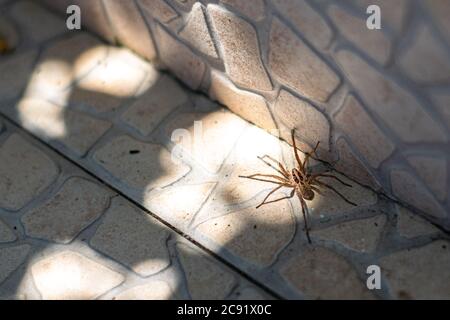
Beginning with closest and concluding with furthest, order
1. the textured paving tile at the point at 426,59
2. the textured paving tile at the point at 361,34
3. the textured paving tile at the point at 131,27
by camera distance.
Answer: the textured paving tile at the point at 426,59, the textured paving tile at the point at 361,34, the textured paving tile at the point at 131,27

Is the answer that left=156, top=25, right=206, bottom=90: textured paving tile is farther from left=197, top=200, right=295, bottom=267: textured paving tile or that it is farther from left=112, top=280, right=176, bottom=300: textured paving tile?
left=112, top=280, right=176, bottom=300: textured paving tile

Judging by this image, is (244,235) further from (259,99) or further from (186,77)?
(186,77)

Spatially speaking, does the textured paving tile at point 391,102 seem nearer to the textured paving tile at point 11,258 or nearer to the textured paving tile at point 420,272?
the textured paving tile at point 420,272

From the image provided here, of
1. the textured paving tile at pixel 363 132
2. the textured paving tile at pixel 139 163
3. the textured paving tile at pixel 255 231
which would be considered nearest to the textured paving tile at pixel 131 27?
the textured paving tile at pixel 139 163

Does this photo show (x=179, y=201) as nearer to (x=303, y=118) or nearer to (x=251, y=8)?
(x=303, y=118)

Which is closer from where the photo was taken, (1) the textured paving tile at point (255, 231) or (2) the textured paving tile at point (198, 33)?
(1) the textured paving tile at point (255, 231)
